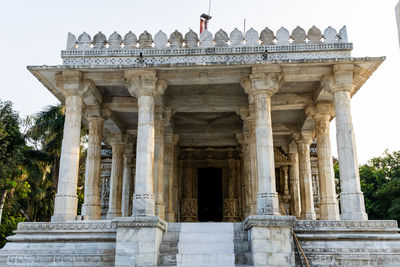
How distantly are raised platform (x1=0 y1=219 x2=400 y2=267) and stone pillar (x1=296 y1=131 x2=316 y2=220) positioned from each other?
756cm

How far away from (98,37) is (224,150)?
12.3 meters

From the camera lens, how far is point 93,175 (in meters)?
16.2

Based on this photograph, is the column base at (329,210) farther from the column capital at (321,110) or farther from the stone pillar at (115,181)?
the stone pillar at (115,181)

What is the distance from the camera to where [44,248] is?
38.5ft

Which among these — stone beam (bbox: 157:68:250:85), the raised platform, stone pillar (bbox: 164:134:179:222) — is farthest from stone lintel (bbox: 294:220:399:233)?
stone pillar (bbox: 164:134:179:222)

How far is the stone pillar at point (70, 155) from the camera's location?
1258cm

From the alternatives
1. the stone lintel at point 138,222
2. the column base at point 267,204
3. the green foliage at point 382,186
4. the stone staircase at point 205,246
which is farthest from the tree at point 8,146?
the green foliage at point 382,186

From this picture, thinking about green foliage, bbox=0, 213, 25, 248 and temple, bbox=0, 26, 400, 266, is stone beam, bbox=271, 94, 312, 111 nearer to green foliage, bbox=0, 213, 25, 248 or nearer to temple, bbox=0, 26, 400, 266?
temple, bbox=0, 26, 400, 266

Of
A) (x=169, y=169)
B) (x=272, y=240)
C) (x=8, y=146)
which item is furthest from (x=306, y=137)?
(x=8, y=146)

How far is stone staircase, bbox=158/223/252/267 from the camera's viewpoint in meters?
11.3

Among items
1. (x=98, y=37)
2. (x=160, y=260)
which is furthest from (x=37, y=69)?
(x=160, y=260)

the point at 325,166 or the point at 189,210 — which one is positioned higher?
the point at 325,166

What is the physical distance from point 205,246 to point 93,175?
21.3ft

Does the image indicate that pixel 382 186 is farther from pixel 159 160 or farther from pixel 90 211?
pixel 90 211
